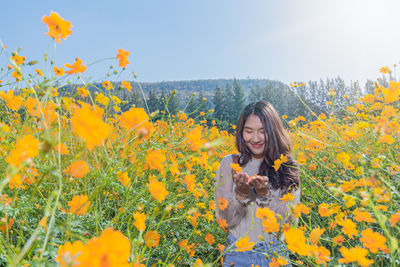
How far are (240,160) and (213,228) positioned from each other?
491mm

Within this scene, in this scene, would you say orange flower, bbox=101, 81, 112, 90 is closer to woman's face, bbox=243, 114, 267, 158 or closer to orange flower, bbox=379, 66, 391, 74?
woman's face, bbox=243, 114, 267, 158

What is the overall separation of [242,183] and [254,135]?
17.7 inches

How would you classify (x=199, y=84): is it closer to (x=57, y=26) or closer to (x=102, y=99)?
(x=102, y=99)

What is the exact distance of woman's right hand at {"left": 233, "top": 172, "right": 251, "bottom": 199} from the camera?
4.09 ft

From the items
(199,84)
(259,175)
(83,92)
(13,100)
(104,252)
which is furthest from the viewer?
(199,84)

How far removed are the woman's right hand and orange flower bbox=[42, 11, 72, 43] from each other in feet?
2.96

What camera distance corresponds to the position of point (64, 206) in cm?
91

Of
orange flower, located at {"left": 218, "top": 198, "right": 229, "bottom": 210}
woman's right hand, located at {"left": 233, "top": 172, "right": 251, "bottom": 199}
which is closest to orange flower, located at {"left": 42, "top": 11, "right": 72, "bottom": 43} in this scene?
woman's right hand, located at {"left": 233, "top": 172, "right": 251, "bottom": 199}

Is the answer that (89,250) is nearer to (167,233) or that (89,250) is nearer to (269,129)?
(167,233)

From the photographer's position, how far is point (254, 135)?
1647mm

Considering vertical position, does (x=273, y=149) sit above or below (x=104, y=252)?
below

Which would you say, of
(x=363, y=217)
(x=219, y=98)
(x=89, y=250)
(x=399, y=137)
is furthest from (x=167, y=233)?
(x=219, y=98)

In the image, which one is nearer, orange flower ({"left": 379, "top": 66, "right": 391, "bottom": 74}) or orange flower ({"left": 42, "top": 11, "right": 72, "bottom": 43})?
orange flower ({"left": 42, "top": 11, "right": 72, "bottom": 43})

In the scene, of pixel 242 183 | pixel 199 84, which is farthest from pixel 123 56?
pixel 199 84
